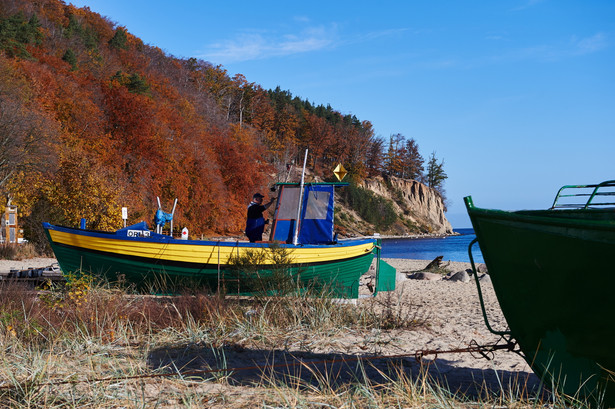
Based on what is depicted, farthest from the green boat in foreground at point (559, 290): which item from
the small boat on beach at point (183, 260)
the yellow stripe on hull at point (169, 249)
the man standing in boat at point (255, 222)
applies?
the man standing in boat at point (255, 222)

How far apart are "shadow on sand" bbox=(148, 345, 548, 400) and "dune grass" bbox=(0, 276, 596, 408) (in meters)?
0.02

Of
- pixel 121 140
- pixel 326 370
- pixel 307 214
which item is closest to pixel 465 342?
pixel 326 370

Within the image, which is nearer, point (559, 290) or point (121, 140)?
point (559, 290)

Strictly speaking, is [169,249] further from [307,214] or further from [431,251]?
[431,251]

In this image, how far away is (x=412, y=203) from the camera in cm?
10056

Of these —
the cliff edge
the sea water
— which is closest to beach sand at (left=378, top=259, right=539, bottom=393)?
the sea water

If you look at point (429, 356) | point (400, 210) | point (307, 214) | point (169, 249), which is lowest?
point (429, 356)

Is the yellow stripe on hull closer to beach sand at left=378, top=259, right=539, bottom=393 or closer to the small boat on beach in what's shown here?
the small boat on beach

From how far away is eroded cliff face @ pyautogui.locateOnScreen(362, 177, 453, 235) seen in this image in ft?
314

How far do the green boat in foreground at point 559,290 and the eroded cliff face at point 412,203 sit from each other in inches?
3517

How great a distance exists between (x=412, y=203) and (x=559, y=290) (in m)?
98.2

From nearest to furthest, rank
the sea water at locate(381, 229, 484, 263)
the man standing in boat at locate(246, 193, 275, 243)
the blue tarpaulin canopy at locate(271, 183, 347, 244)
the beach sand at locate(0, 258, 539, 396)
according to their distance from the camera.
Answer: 1. the beach sand at locate(0, 258, 539, 396)
2. the man standing in boat at locate(246, 193, 275, 243)
3. the blue tarpaulin canopy at locate(271, 183, 347, 244)
4. the sea water at locate(381, 229, 484, 263)

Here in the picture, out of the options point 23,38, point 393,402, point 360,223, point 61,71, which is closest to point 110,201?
point 61,71

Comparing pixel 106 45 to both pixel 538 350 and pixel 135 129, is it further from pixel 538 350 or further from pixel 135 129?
pixel 538 350
